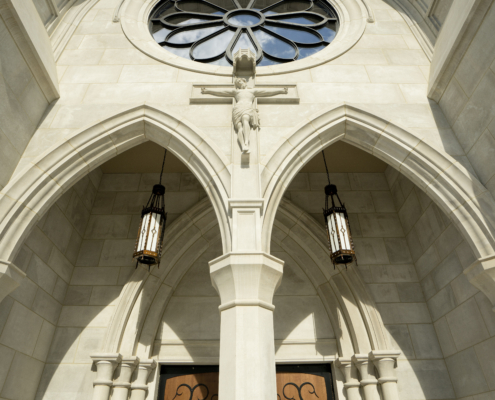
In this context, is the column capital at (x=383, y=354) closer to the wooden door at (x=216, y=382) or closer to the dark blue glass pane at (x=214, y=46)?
the wooden door at (x=216, y=382)

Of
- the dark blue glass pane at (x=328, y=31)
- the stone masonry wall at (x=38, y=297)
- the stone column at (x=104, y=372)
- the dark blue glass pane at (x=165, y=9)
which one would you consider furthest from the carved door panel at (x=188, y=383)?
the dark blue glass pane at (x=165, y=9)

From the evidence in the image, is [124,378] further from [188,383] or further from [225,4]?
[225,4]

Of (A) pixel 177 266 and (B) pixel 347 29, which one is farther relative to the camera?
(B) pixel 347 29

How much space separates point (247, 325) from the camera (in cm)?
300

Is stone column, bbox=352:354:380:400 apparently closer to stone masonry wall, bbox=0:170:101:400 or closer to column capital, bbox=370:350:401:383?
column capital, bbox=370:350:401:383

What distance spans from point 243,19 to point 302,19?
112cm

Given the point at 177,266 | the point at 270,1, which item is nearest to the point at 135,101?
the point at 177,266

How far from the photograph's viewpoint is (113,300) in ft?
16.5

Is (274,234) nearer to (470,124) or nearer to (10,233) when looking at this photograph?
(470,124)

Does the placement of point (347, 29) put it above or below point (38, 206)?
above

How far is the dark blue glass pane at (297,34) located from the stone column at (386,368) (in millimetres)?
4925

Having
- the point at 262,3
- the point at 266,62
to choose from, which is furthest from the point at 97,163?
the point at 262,3

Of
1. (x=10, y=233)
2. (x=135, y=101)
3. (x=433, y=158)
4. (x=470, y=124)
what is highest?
(x=135, y=101)

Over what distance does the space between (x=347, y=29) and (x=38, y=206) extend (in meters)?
5.14
